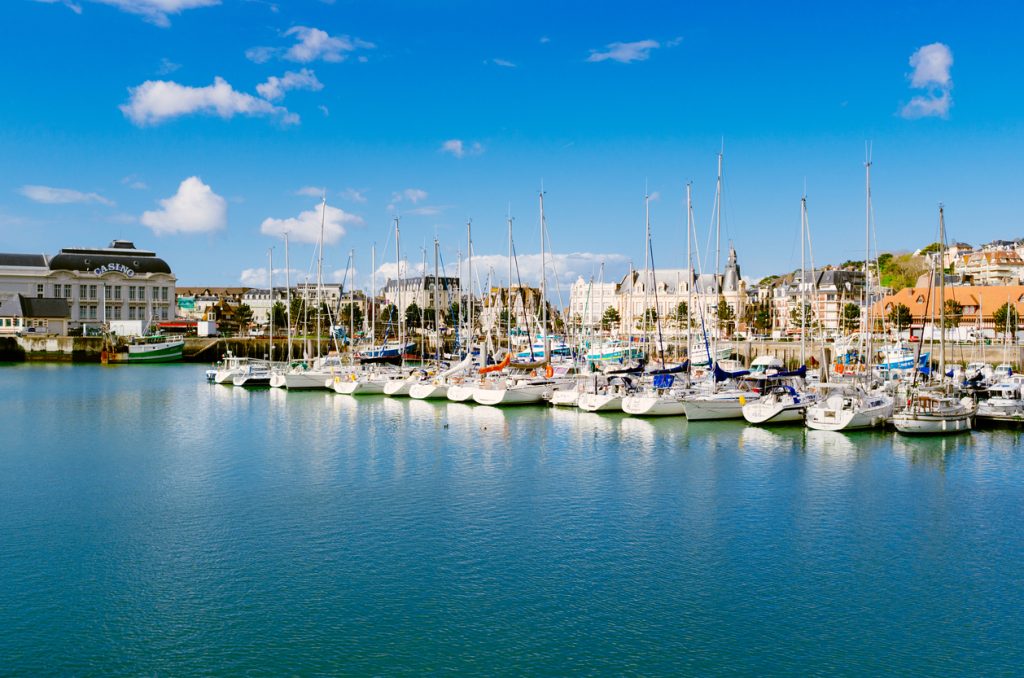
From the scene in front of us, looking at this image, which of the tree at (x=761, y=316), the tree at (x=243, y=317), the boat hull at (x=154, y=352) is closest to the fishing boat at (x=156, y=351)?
the boat hull at (x=154, y=352)

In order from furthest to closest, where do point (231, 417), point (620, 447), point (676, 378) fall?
point (676, 378) → point (231, 417) → point (620, 447)

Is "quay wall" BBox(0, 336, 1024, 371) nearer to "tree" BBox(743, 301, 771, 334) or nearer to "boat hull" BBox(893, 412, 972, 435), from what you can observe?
"tree" BBox(743, 301, 771, 334)

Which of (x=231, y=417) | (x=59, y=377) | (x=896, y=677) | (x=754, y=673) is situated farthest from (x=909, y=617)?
(x=59, y=377)

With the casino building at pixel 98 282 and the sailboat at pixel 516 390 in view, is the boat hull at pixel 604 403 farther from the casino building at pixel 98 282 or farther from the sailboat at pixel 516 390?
the casino building at pixel 98 282

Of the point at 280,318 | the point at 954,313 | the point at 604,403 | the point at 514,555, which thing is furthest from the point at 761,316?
the point at 514,555

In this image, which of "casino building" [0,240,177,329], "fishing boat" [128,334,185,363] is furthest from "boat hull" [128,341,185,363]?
"casino building" [0,240,177,329]

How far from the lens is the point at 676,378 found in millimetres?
58219

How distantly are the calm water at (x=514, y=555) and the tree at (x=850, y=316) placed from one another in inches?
3455

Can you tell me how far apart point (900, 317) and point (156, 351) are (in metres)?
105

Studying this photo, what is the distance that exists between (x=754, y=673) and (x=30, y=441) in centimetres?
3989

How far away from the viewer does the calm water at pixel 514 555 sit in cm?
1753

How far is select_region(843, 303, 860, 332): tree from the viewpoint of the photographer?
127175 millimetres

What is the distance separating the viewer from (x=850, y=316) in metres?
129

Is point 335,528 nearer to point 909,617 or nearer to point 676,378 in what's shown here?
point 909,617
